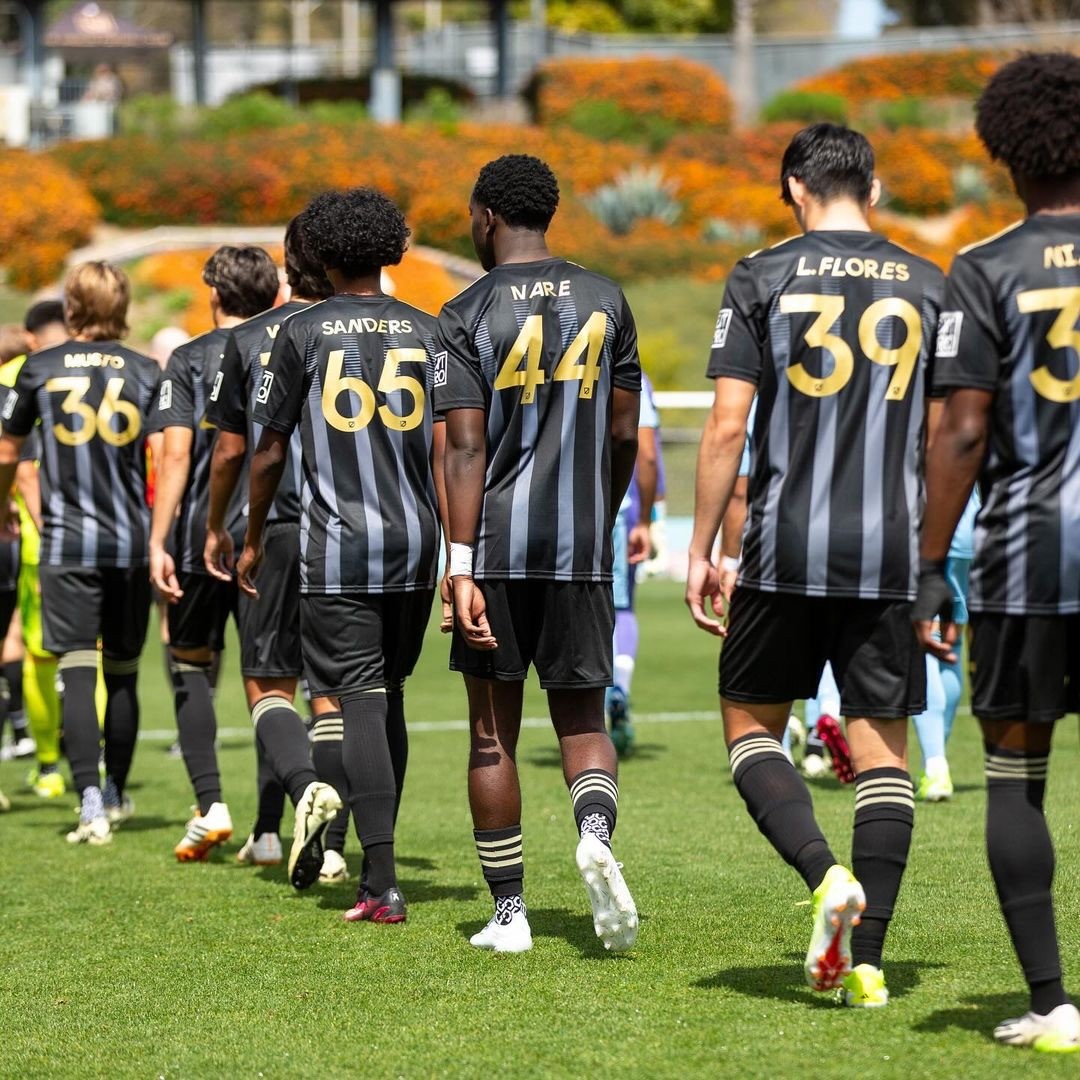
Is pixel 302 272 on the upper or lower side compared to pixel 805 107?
lower

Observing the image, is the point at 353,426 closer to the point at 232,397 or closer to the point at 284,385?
the point at 284,385

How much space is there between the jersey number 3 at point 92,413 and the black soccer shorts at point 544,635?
280 centimetres

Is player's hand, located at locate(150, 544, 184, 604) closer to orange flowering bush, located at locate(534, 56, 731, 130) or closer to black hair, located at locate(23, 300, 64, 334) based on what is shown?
black hair, located at locate(23, 300, 64, 334)

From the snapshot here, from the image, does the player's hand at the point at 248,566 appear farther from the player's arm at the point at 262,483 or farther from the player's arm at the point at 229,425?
the player's arm at the point at 229,425

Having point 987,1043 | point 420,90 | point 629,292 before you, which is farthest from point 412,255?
point 987,1043

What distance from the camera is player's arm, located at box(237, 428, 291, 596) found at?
547 cm

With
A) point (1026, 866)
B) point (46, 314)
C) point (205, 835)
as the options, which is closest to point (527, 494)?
point (1026, 866)

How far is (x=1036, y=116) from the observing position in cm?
369

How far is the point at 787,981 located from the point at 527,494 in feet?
4.80

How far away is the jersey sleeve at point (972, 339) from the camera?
12.1ft

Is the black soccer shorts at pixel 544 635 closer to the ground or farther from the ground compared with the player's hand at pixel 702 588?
closer to the ground

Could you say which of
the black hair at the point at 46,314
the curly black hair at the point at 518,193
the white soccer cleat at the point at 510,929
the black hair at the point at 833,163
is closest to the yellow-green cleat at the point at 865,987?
the white soccer cleat at the point at 510,929

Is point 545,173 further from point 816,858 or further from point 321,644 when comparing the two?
point 816,858

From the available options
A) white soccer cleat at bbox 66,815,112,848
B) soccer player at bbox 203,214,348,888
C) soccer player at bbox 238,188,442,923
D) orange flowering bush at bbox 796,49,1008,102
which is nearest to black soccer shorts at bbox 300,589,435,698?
soccer player at bbox 238,188,442,923
